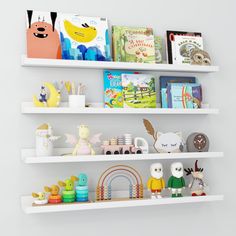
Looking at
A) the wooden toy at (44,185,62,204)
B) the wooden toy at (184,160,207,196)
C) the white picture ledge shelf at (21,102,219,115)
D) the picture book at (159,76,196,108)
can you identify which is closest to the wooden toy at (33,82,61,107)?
the white picture ledge shelf at (21,102,219,115)

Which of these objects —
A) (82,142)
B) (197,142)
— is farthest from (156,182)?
(82,142)

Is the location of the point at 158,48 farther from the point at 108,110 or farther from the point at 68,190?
the point at 68,190

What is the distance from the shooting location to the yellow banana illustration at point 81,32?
2043 mm

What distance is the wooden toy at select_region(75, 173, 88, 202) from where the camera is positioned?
1.96 meters

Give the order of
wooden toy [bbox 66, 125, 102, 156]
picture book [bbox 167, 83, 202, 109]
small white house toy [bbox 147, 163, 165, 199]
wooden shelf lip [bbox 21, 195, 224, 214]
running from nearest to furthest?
wooden shelf lip [bbox 21, 195, 224, 214], wooden toy [bbox 66, 125, 102, 156], small white house toy [bbox 147, 163, 165, 199], picture book [bbox 167, 83, 202, 109]

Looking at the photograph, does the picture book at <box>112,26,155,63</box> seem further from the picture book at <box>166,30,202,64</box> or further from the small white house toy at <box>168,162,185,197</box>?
the small white house toy at <box>168,162,185,197</box>

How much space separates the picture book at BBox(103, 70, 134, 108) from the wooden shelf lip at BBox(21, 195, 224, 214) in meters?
0.46

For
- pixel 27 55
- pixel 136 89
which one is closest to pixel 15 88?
pixel 27 55

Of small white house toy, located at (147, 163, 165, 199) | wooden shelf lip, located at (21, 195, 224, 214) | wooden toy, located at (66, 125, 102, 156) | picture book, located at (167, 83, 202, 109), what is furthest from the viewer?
picture book, located at (167, 83, 202, 109)

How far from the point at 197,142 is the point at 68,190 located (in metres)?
0.67

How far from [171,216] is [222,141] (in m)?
0.49

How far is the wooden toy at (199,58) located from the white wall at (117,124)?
0.38ft

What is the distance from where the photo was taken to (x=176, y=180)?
82.8 inches

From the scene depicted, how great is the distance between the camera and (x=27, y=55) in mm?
1952
